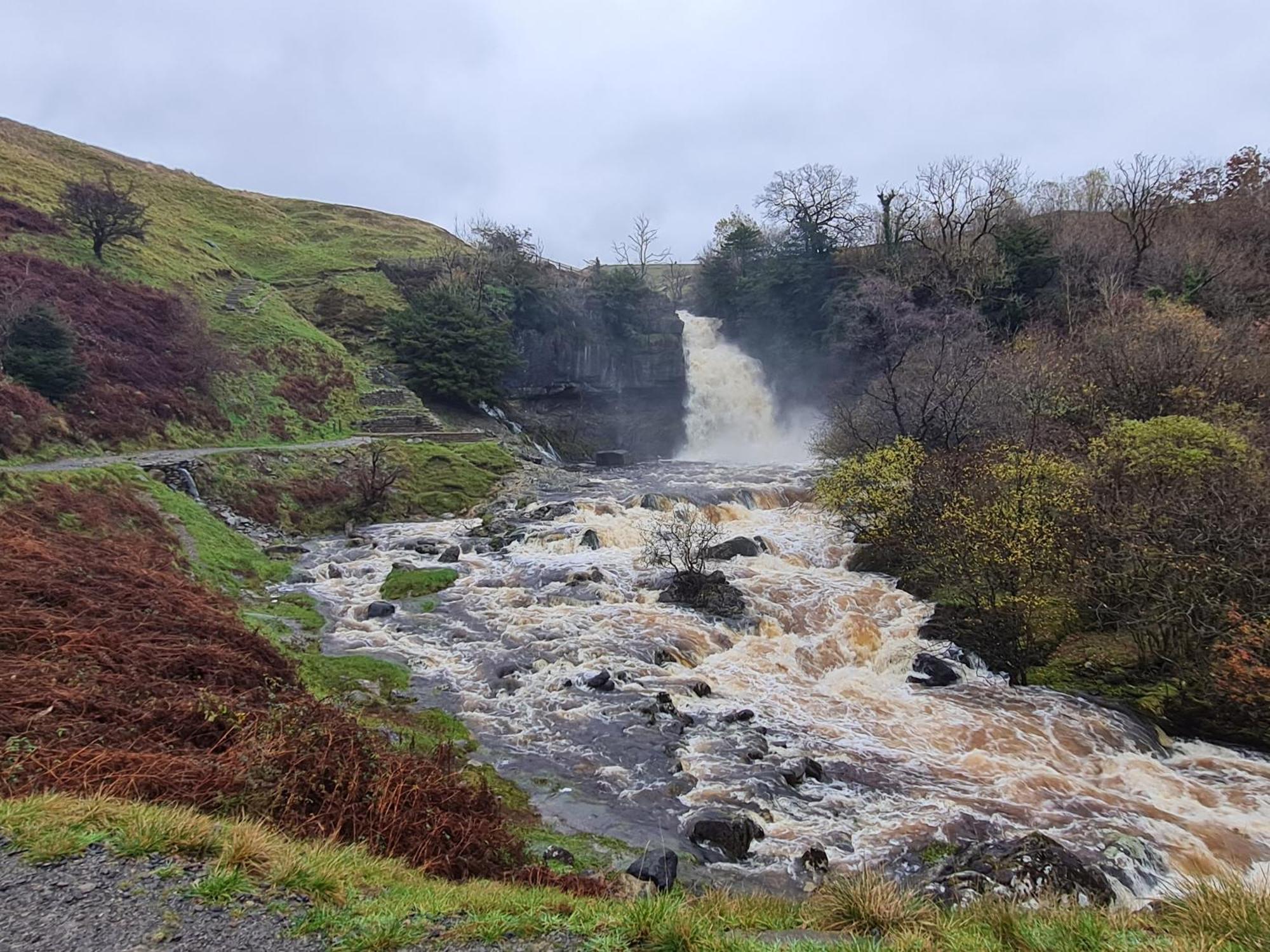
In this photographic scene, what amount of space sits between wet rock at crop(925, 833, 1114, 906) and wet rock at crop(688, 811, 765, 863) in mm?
1865

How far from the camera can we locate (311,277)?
142 feet

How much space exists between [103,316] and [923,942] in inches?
1246

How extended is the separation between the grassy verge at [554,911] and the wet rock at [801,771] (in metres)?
4.25

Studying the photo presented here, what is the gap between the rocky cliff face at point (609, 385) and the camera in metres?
42.0

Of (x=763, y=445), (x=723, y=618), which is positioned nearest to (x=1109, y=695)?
(x=723, y=618)

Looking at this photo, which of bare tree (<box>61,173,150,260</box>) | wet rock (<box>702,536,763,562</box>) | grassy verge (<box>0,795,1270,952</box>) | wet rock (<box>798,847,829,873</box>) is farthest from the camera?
bare tree (<box>61,173,150,260</box>)

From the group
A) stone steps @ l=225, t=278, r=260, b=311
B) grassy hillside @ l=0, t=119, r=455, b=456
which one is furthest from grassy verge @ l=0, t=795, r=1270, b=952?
stone steps @ l=225, t=278, r=260, b=311

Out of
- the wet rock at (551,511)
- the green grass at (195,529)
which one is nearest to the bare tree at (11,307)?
the green grass at (195,529)

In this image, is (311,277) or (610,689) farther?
(311,277)

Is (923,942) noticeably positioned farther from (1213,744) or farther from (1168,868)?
(1213,744)

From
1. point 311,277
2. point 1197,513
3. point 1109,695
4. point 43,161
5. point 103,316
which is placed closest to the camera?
point 1197,513

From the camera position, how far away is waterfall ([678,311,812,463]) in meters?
39.9

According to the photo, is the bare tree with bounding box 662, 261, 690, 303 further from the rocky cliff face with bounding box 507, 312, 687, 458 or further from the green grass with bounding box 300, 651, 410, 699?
the green grass with bounding box 300, 651, 410, 699

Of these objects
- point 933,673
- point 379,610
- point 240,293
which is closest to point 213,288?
point 240,293
